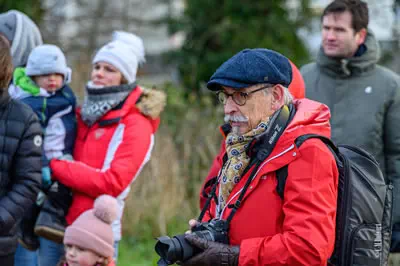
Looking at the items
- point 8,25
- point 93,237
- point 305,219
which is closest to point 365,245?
point 305,219

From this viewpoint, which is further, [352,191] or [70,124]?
[70,124]

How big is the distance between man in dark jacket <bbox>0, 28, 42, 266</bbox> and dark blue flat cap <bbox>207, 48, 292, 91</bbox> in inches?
58.0

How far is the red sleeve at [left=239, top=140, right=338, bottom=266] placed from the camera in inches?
117

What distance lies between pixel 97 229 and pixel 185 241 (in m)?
1.48

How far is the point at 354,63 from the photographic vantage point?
4.96m

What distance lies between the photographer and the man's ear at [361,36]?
4993 millimetres

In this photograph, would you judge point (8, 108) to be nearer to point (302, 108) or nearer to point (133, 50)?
point (133, 50)

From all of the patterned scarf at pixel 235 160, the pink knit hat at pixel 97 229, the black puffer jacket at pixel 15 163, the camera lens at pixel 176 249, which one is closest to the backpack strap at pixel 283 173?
the patterned scarf at pixel 235 160

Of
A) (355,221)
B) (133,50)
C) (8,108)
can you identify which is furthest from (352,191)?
(133,50)

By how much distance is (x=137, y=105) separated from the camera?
4.79m

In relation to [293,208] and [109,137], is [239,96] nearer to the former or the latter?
[293,208]

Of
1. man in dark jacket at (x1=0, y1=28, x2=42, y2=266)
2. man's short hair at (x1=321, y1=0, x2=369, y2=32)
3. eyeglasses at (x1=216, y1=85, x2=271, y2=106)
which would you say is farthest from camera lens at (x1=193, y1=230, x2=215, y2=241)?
man's short hair at (x1=321, y1=0, x2=369, y2=32)

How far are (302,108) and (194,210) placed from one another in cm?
559

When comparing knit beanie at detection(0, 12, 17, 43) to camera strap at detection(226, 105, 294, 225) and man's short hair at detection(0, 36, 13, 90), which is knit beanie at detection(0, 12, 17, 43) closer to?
man's short hair at detection(0, 36, 13, 90)
